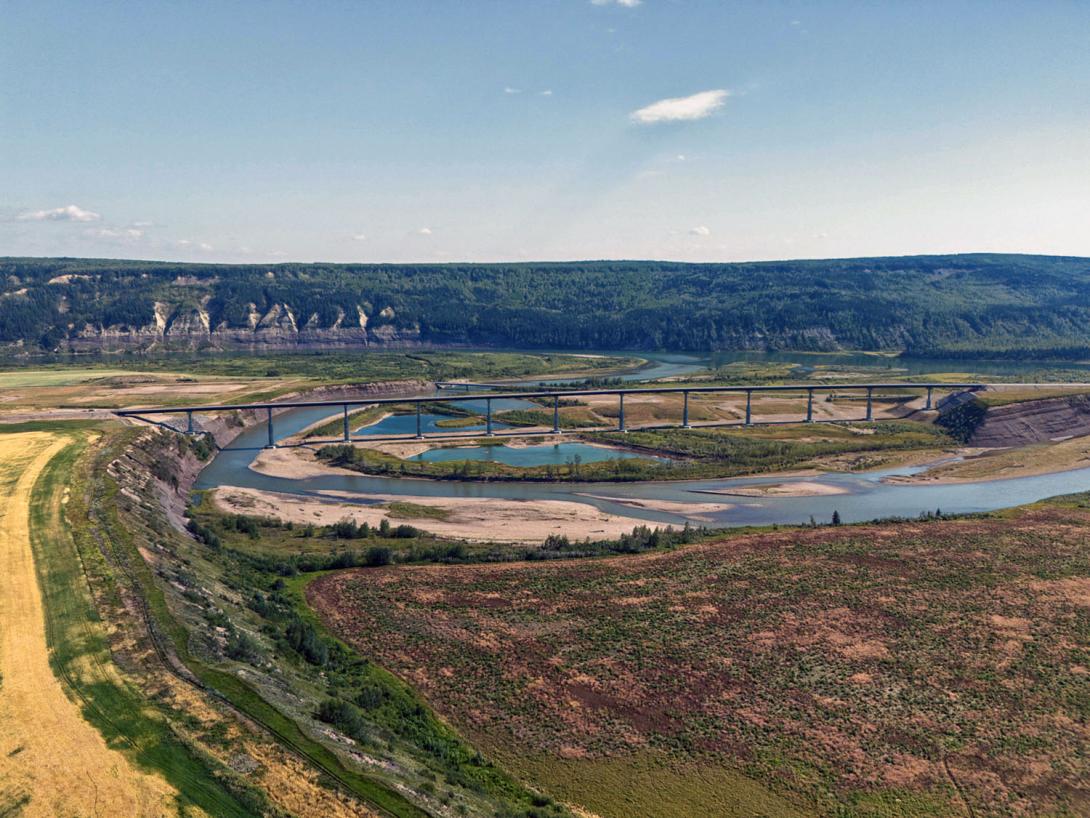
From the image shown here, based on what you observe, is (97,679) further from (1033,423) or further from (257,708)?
(1033,423)

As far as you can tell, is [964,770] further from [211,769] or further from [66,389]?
[66,389]

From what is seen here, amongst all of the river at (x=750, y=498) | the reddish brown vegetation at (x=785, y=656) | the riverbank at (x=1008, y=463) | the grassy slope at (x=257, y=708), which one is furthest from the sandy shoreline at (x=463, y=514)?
the riverbank at (x=1008, y=463)

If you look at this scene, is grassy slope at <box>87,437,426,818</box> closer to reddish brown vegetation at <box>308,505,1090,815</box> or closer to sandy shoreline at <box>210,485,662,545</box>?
reddish brown vegetation at <box>308,505,1090,815</box>

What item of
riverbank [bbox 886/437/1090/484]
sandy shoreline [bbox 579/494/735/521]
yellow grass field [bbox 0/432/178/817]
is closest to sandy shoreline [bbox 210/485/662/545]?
sandy shoreline [bbox 579/494/735/521]

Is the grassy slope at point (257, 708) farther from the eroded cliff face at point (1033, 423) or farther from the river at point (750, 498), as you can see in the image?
the eroded cliff face at point (1033, 423)

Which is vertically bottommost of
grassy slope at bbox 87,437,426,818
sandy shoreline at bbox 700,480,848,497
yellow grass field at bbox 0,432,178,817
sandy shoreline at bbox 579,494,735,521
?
sandy shoreline at bbox 579,494,735,521
